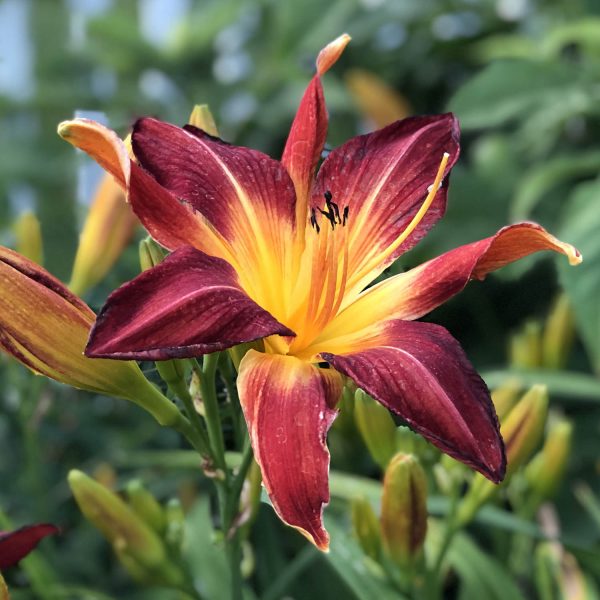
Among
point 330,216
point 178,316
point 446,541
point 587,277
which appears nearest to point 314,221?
point 330,216

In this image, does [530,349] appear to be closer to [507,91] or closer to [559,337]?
[559,337]

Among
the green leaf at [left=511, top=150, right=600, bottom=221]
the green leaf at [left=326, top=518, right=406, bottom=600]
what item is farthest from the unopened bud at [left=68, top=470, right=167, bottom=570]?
the green leaf at [left=511, top=150, right=600, bottom=221]

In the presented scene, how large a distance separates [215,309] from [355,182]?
13 centimetres

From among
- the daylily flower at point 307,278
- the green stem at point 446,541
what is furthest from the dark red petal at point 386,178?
the green stem at point 446,541

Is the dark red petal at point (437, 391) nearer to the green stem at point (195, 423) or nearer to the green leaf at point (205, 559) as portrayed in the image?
the green stem at point (195, 423)

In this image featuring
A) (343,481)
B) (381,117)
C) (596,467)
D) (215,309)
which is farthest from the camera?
(381,117)

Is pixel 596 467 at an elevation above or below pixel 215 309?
below

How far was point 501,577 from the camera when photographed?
0.65 meters

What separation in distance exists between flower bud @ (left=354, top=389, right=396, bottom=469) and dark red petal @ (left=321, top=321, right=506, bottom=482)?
0.54ft

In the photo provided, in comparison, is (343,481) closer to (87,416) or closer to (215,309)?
(215,309)

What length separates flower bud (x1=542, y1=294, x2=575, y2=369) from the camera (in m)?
0.80

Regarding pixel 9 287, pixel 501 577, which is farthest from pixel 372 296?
pixel 501 577

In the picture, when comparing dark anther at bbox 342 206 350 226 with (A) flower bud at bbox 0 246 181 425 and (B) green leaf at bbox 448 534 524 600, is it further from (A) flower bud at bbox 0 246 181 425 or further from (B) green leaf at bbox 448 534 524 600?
(B) green leaf at bbox 448 534 524 600

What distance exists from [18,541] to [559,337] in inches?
20.2
